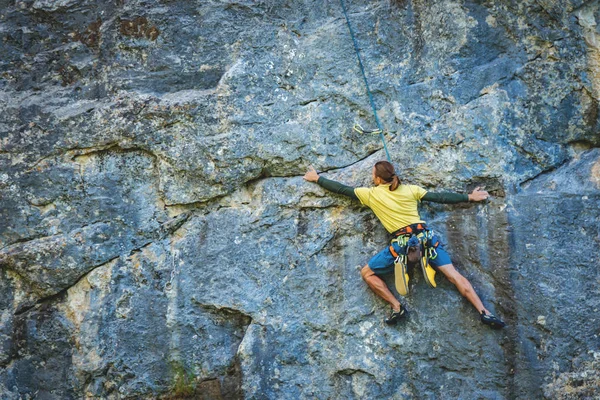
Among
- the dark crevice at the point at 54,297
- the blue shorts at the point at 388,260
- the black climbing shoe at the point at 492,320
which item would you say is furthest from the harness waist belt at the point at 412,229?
the dark crevice at the point at 54,297

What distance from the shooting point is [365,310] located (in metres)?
6.56

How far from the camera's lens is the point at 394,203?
21.0 feet

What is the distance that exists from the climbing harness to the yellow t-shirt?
0.08 metres

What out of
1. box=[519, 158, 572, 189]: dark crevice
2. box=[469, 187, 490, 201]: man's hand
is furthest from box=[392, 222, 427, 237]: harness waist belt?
box=[519, 158, 572, 189]: dark crevice

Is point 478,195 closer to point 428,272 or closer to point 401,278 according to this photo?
point 428,272

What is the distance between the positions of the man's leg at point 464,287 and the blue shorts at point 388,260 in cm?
8

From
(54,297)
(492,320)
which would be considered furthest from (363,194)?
(54,297)

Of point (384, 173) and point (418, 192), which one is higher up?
point (384, 173)

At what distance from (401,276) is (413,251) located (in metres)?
0.26

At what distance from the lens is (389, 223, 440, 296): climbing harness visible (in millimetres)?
6258

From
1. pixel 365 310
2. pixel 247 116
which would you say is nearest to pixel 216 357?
pixel 365 310

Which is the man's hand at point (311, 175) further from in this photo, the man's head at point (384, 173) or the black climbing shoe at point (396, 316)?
the black climbing shoe at point (396, 316)

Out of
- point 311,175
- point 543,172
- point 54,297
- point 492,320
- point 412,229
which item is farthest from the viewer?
point 54,297

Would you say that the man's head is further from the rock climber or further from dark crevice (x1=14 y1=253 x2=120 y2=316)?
dark crevice (x1=14 y1=253 x2=120 y2=316)
